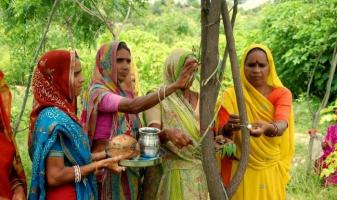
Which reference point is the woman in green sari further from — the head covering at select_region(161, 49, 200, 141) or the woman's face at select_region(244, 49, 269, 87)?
the woman's face at select_region(244, 49, 269, 87)

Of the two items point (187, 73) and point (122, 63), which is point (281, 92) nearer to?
point (187, 73)

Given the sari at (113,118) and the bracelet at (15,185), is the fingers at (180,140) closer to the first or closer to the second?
the sari at (113,118)

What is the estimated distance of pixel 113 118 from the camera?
277 centimetres

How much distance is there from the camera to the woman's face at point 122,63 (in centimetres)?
280

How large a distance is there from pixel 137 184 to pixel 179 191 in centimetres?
28

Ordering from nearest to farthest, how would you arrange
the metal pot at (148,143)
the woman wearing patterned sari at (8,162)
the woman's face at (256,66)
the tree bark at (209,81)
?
the tree bark at (209,81) < the woman wearing patterned sari at (8,162) < the metal pot at (148,143) < the woman's face at (256,66)

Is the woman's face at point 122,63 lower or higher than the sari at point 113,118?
higher

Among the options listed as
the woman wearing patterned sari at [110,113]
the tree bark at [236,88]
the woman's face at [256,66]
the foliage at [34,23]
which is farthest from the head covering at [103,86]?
the foliage at [34,23]

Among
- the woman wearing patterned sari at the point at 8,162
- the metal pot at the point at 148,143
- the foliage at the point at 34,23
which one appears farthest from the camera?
the foliage at the point at 34,23

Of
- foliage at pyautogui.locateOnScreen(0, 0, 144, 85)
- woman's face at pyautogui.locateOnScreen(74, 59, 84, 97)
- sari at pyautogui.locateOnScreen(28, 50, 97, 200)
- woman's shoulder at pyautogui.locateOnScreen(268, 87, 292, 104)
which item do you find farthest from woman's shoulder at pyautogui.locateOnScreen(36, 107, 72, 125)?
foliage at pyautogui.locateOnScreen(0, 0, 144, 85)

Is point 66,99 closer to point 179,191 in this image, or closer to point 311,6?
point 179,191

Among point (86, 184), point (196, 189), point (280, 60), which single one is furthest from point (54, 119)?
point (280, 60)

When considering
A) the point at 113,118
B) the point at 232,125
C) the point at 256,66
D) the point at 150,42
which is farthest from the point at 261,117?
the point at 150,42

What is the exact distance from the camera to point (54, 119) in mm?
2258
